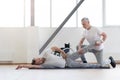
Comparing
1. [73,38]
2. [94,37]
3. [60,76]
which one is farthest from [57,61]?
[73,38]

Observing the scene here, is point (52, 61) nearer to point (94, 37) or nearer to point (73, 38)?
point (94, 37)

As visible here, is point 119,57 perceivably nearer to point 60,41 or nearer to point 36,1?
point 60,41

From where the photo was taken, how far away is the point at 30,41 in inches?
350

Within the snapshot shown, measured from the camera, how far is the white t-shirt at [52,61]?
6.50 m

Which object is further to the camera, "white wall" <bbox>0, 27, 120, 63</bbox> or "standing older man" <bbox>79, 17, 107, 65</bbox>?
"white wall" <bbox>0, 27, 120, 63</bbox>

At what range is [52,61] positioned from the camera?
657cm

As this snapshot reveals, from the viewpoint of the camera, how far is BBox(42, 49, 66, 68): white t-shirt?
650 centimetres

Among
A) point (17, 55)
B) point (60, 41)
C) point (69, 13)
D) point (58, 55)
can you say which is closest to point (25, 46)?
point (17, 55)

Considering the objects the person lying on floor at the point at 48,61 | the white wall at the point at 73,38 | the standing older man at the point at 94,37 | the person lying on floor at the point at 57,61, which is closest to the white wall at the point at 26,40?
the white wall at the point at 73,38

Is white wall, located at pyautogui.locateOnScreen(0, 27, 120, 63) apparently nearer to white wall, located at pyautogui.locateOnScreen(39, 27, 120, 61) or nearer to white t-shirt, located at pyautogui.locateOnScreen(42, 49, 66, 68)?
white wall, located at pyautogui.locateOnScreen(39, 27, 120, 61)

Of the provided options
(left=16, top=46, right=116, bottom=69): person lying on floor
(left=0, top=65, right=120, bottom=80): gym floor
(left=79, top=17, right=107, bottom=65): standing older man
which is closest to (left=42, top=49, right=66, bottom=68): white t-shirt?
(left=16, top=46, right=116, bottom=69): person lying on floor


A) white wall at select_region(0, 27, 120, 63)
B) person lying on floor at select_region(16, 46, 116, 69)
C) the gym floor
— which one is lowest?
the gym floor

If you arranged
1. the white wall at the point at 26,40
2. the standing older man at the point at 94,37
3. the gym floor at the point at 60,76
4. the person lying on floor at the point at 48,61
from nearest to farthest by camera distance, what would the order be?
the gym floor at the point at 60,76 < the person lying on floor at the point at 48,61 < the standing older man at the point at 94,37 < the white wall at the point at 26,40

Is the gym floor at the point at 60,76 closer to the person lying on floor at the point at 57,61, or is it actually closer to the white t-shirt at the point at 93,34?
the person lying on floor at the point at 57,61
